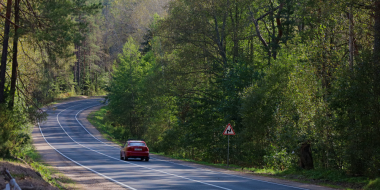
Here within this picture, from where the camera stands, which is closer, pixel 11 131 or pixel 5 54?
pixel 11 131

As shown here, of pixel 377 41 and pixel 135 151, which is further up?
pixel 377 41

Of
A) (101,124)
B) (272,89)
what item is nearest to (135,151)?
(272,89)

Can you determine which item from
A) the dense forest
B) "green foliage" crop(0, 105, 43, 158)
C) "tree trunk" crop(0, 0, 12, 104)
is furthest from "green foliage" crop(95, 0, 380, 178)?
"tree trunk" crop(0, 0, 12, 104)

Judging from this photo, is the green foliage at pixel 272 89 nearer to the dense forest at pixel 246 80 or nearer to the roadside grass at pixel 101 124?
the dense forest at pixel 246 80

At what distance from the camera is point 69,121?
2490 inches

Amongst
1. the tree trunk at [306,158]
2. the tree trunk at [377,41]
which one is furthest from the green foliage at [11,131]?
the tree trunk at [377,41]

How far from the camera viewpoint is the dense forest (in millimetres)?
16656

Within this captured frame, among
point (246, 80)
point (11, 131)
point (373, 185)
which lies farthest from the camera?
point (246, 80)

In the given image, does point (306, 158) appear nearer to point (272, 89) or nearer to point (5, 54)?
point (272, 89)

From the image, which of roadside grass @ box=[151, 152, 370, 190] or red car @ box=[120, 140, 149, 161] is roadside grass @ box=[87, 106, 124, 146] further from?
roadside grass @ box=[151, 152, 370, 190]

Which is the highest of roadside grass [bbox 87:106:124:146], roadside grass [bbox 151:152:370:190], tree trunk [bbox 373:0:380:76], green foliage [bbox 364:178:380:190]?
tree trunk [bbox 373:0:380:76]

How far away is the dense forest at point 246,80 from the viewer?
54.6 ft

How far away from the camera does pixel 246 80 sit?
101 ft

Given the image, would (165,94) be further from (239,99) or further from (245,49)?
(245,49)
